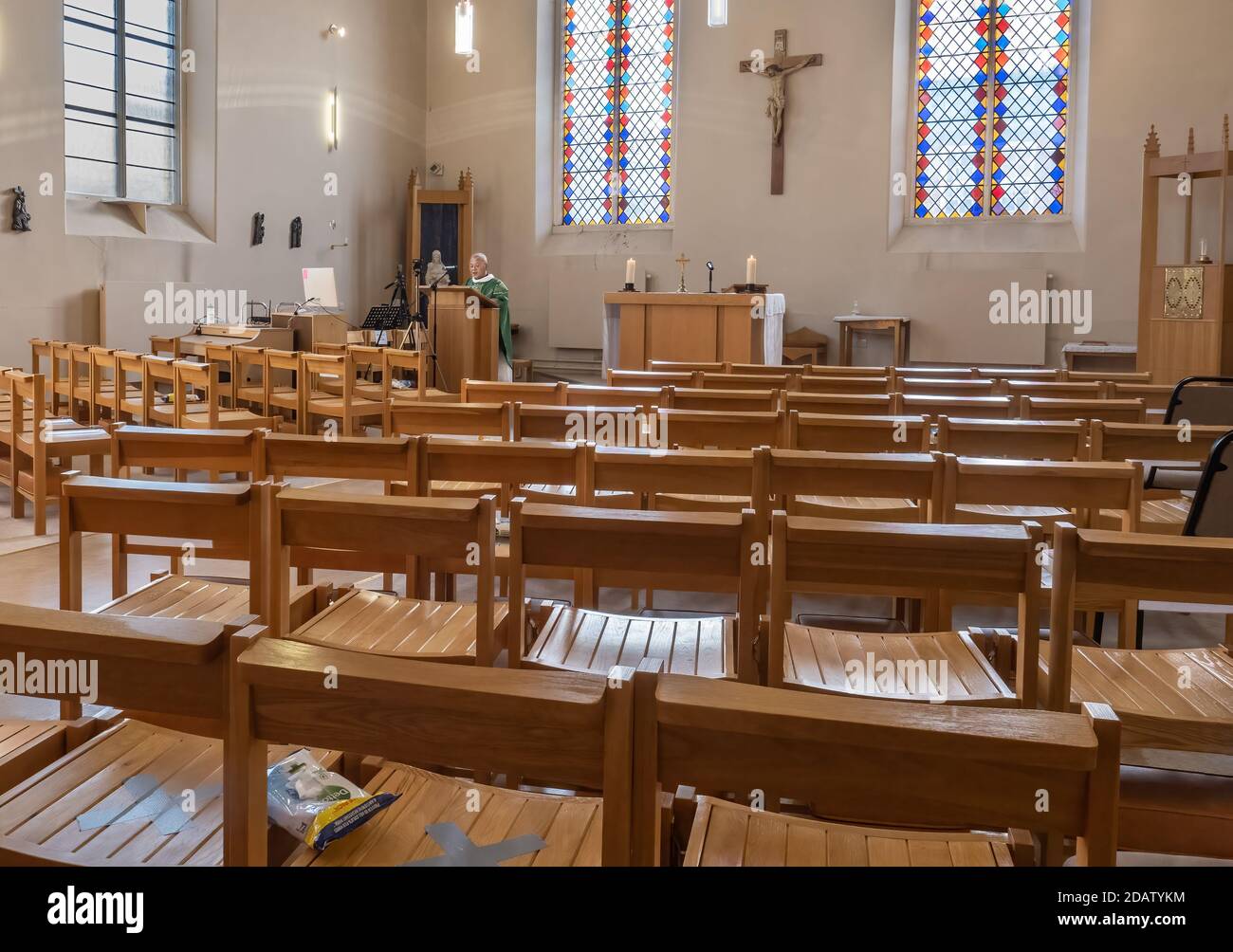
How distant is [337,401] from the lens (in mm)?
7730

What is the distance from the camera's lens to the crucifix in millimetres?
11875

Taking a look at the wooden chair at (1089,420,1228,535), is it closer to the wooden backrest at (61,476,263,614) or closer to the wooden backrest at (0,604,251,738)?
the wooden backrest at (61,476,263,614)

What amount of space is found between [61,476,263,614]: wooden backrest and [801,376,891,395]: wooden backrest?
12.8ft

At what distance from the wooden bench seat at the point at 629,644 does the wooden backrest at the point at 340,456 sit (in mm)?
710

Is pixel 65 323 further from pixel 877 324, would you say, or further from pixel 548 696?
pixel 548 696

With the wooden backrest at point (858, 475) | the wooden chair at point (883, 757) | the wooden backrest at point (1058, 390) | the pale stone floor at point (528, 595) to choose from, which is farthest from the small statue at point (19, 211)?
the wooden chair at point (883, 757)

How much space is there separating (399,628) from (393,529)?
16.4 inches

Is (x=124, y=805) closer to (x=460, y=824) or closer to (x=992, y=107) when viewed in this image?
(x=460, y=824)

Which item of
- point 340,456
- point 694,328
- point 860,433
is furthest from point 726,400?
point 694,328

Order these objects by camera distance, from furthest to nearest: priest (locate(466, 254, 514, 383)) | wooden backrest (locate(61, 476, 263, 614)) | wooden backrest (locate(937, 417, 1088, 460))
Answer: priest (locate(466, 254, 514, 383)), wooden backrest (locate(937, 417, 1088, 460)), wooden backrest (locate(61, 476, 263, 614))

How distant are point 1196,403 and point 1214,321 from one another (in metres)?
4.23

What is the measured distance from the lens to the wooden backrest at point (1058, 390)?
18.2ft

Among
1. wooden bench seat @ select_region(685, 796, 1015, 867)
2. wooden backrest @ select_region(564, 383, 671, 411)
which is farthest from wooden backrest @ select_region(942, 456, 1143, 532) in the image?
wooden backrest @ select_region(564, 383, 671, 411)

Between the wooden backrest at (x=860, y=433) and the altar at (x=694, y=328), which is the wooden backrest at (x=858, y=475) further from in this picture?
the altar at (x=694, y=328)
